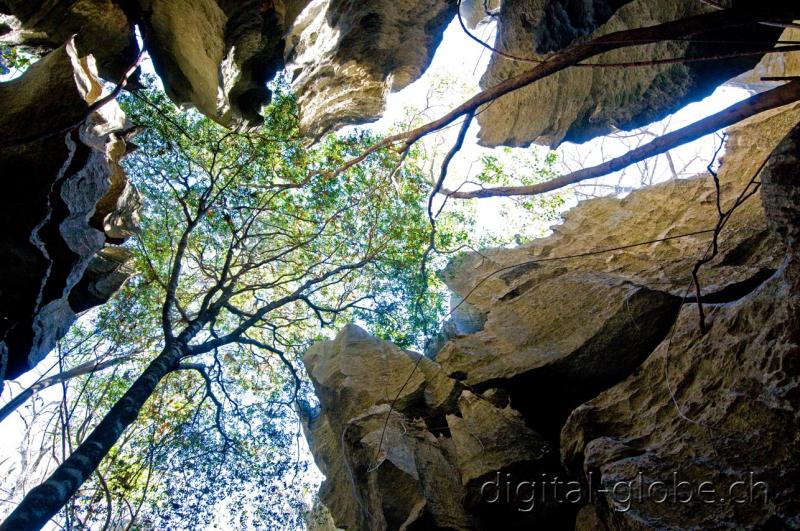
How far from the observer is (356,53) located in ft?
29.6

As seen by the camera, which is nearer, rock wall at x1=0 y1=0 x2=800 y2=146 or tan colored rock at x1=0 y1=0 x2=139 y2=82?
tan colored rock at x1=0 y1=0 x2=139 y2=82

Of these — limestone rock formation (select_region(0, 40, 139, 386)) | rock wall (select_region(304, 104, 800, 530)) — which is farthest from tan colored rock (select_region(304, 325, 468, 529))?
limestone rock formation (select_region(0, 40, 139, 386))

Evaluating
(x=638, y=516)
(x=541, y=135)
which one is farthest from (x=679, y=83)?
(x=638, y=516)

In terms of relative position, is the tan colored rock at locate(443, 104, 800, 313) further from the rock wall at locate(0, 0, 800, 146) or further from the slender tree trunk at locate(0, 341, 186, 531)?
the slender tree trunk at locate(0, 341, 186, 531)

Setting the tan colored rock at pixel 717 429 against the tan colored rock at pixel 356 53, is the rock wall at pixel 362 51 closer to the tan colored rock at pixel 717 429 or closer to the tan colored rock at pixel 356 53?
the tan colored rock at pixel 356 53

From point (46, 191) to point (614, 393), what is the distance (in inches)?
336

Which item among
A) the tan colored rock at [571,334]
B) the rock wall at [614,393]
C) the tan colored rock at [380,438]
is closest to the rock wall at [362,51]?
the rock wall at [614,393]

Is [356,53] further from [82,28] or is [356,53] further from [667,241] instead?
[667,241]

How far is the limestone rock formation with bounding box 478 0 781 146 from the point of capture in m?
6.82

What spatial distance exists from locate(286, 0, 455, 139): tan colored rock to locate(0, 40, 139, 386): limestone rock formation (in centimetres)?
371

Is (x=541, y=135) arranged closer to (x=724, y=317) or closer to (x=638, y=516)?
(x=724, y=317)

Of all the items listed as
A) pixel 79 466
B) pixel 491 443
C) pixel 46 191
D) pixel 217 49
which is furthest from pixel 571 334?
pixel 46 191

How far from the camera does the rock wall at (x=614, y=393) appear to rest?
4082 millimetres

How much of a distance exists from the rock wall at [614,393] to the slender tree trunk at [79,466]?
11.4ft
